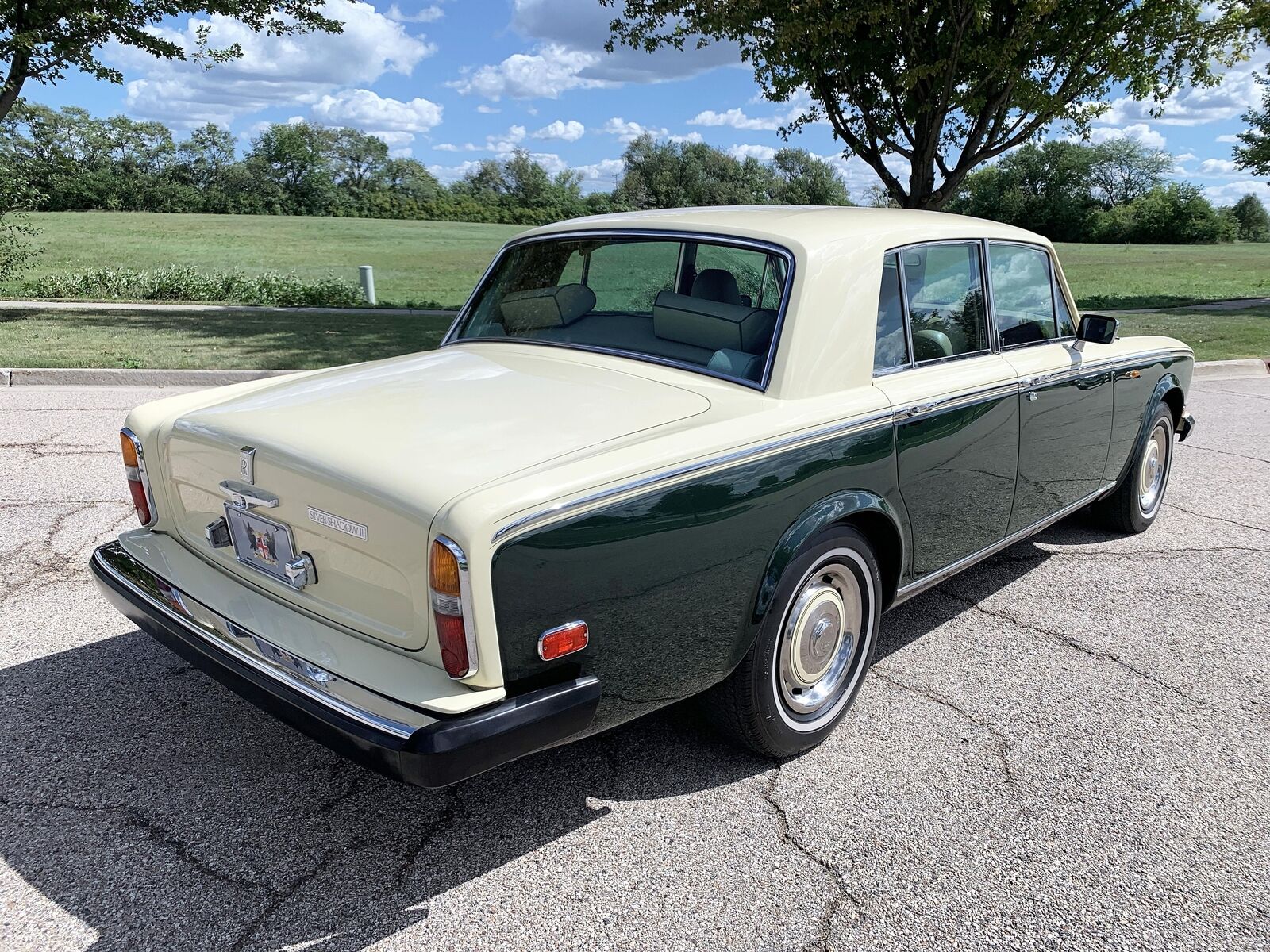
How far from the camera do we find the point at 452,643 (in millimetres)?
2195

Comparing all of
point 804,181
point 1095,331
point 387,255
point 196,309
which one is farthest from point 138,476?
point 804,181

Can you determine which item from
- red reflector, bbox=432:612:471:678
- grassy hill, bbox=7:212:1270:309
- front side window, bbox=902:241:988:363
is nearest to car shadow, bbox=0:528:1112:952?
red reflector, bbox=432:612:471:678

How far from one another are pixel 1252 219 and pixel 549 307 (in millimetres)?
85741

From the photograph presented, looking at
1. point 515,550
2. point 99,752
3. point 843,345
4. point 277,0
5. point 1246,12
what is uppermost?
point 277,0

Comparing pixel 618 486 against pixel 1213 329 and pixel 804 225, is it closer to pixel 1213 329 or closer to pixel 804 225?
pixel 804 225

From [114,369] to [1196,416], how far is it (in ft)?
33.6

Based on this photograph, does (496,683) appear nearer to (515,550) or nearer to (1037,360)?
(515,550)

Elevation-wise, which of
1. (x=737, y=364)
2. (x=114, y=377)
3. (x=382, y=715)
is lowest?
(x=114, y=377)

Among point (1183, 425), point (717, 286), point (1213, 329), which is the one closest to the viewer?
point (717, 286)

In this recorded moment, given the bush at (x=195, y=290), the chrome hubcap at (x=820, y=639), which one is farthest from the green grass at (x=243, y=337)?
the chrome hubcap at (x=820, y=639)

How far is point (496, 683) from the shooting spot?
2.21m

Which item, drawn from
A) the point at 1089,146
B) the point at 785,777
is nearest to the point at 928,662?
the point at 785,777

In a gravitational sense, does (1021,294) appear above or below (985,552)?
above

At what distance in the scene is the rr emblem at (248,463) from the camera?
8.52 feet
